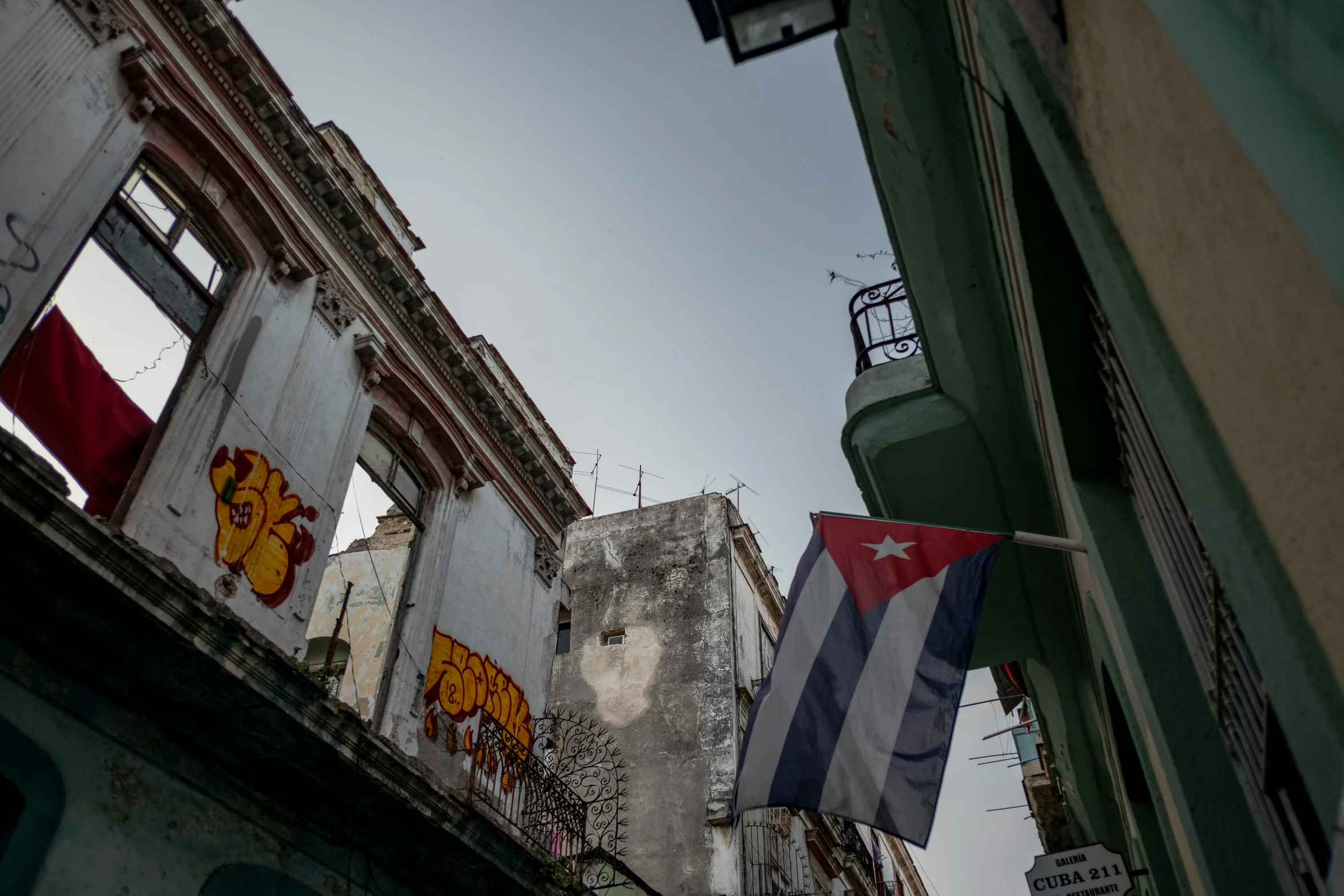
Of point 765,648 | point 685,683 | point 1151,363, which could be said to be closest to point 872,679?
point 1151,363

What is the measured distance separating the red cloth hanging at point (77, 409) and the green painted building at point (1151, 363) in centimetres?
556

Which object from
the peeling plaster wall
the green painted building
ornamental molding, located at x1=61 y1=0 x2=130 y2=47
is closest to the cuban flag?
the green painted building

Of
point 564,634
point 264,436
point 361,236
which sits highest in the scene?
point 564,634

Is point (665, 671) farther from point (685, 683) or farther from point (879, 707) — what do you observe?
point (879, 707)

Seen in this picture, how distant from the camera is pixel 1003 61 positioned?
2959 mm

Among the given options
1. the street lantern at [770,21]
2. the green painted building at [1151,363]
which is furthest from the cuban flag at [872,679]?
the street lantern at [770,21]

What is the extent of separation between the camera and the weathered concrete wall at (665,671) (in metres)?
17.1

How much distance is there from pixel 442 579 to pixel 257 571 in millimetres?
2895

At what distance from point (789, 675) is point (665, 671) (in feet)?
49.6

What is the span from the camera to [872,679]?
14.5ft

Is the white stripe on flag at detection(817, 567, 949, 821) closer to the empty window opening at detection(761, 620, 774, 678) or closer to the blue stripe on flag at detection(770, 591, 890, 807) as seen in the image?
the blue stripe on flag at detection(770, 591, 890, 807)

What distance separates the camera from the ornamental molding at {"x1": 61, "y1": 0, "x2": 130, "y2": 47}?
7078 mm

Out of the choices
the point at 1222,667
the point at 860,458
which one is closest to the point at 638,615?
the point at 860,458

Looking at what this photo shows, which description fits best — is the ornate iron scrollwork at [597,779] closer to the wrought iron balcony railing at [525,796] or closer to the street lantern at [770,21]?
the wrought iron balcony railing at [525,796]
